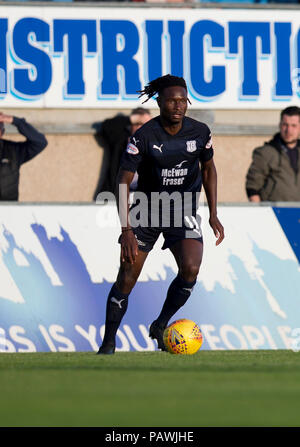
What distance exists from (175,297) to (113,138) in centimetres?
491

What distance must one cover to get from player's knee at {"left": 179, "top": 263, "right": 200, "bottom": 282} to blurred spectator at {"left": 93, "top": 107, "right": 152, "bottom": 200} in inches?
150

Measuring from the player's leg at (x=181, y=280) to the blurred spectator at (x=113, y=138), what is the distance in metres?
3.70

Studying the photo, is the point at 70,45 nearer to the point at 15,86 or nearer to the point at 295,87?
the point at 15,86

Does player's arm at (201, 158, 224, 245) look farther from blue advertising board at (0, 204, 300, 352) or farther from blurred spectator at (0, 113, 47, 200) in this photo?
blurred spectator at (0, 113, 47, 200)

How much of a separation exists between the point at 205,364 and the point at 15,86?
676cm

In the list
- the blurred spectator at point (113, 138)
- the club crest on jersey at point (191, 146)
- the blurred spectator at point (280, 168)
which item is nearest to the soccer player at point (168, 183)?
the club crest on jersey at point (191, 146)

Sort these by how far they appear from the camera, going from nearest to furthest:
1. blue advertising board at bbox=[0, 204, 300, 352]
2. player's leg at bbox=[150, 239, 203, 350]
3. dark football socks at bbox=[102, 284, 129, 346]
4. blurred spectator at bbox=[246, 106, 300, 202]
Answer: player's leg at bbox=[150, 239, 203, 350] < dark football socks at bbox=[102, 284, 129, 346] < blue advertising board at bbox=[0, 204, 300, 352] < blurred spectator at bbox=[246, 106, 300, 202]

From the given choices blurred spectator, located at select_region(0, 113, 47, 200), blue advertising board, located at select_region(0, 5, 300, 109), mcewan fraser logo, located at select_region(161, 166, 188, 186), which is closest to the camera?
mcewan fraser logo, located at select_region(161, 166, 188, 186)

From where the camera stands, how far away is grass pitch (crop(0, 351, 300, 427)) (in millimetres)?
5992

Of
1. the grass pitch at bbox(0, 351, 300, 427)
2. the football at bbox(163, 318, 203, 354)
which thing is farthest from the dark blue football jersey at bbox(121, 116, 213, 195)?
the grass pitch at bbox(0, 351, 300, 427)

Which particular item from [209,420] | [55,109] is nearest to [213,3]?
[55,109]

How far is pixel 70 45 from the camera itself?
1523cm

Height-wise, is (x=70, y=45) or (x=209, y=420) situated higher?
(x=70, y=45)

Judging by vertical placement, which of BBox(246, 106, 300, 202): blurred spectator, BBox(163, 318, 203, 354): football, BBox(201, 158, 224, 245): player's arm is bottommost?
BBox(163, 318, 203, 354): football
